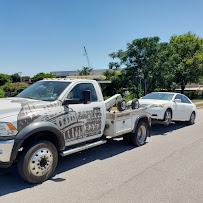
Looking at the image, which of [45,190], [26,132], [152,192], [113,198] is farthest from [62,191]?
[152,192]

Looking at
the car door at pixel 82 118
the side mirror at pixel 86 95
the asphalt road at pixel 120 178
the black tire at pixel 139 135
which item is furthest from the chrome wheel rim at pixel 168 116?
the side mirror at pixel 86 95

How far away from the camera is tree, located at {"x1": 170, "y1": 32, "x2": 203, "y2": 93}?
90.0ft

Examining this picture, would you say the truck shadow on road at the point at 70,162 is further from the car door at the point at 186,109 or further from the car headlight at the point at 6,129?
the car door at the point at 186,109

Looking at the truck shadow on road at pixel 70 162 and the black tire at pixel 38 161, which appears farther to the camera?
the truck shadow on road at pixel 70 162

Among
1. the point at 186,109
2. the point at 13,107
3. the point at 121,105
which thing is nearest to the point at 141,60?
the point at 186,109

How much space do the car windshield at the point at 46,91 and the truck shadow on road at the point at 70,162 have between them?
64.3 inches

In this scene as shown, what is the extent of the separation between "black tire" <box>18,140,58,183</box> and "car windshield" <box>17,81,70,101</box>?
107 cm

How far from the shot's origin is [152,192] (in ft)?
12.9

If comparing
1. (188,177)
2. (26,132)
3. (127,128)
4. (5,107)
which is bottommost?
(188,177)

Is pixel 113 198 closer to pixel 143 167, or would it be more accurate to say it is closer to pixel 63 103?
pixel 143 167

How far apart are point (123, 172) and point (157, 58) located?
15.5 m

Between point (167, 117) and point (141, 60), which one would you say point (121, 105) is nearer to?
point (167, 117)

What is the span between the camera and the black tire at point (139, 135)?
683 cm

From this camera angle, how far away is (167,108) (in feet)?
30.3
